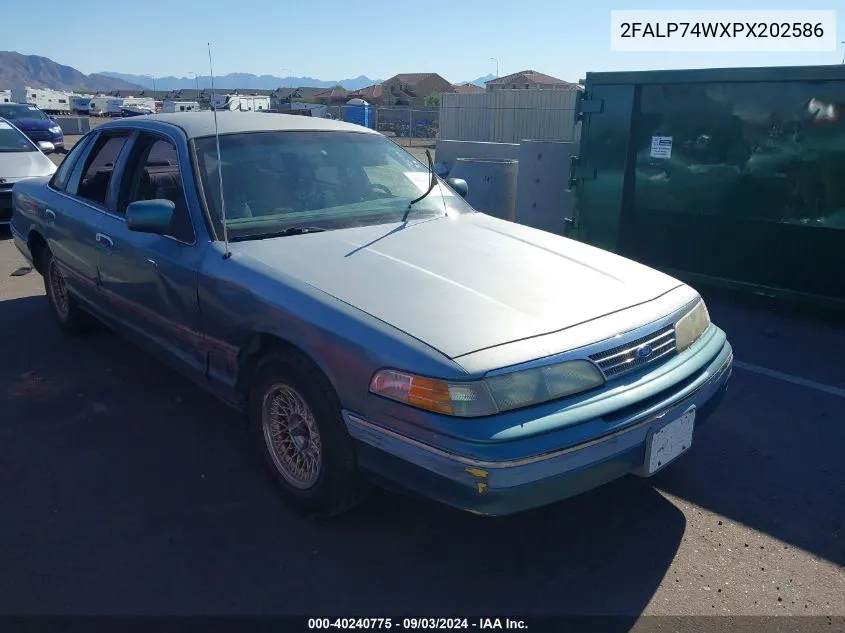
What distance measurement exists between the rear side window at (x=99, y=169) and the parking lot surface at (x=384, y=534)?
140 cm

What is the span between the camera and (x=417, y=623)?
8.60 feet

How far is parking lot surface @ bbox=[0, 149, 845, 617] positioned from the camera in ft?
9.00

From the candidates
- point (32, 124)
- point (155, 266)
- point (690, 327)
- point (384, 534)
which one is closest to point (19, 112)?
point (32, 124)

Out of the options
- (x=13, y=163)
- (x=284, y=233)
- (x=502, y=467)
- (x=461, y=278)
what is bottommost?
(x=502, y=467)

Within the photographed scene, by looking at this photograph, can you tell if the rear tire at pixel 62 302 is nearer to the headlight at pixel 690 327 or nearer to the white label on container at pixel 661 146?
the headlight at pixel 690 327

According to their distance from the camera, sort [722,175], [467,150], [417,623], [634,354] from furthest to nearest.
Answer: [467,150] < [722,175] < [634,354] < [417,623]

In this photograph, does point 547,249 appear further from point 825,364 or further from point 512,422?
point 825,364

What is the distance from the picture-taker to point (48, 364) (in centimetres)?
507

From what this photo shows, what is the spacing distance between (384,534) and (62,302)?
147 inches

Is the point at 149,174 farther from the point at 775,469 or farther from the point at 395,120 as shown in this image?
the point at 395,120

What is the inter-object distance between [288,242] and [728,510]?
7.77 feet

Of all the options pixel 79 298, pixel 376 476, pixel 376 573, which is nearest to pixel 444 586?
pixel 376 573

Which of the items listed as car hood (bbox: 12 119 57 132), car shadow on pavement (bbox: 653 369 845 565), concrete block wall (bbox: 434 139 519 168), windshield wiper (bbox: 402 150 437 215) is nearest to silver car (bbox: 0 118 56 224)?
concrete block wall (bbox: 434 139 519 168)

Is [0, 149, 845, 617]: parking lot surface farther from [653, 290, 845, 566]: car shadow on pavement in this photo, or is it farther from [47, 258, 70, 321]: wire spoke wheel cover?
[47, 258, 70, 321]: wire spoke wheel cover
